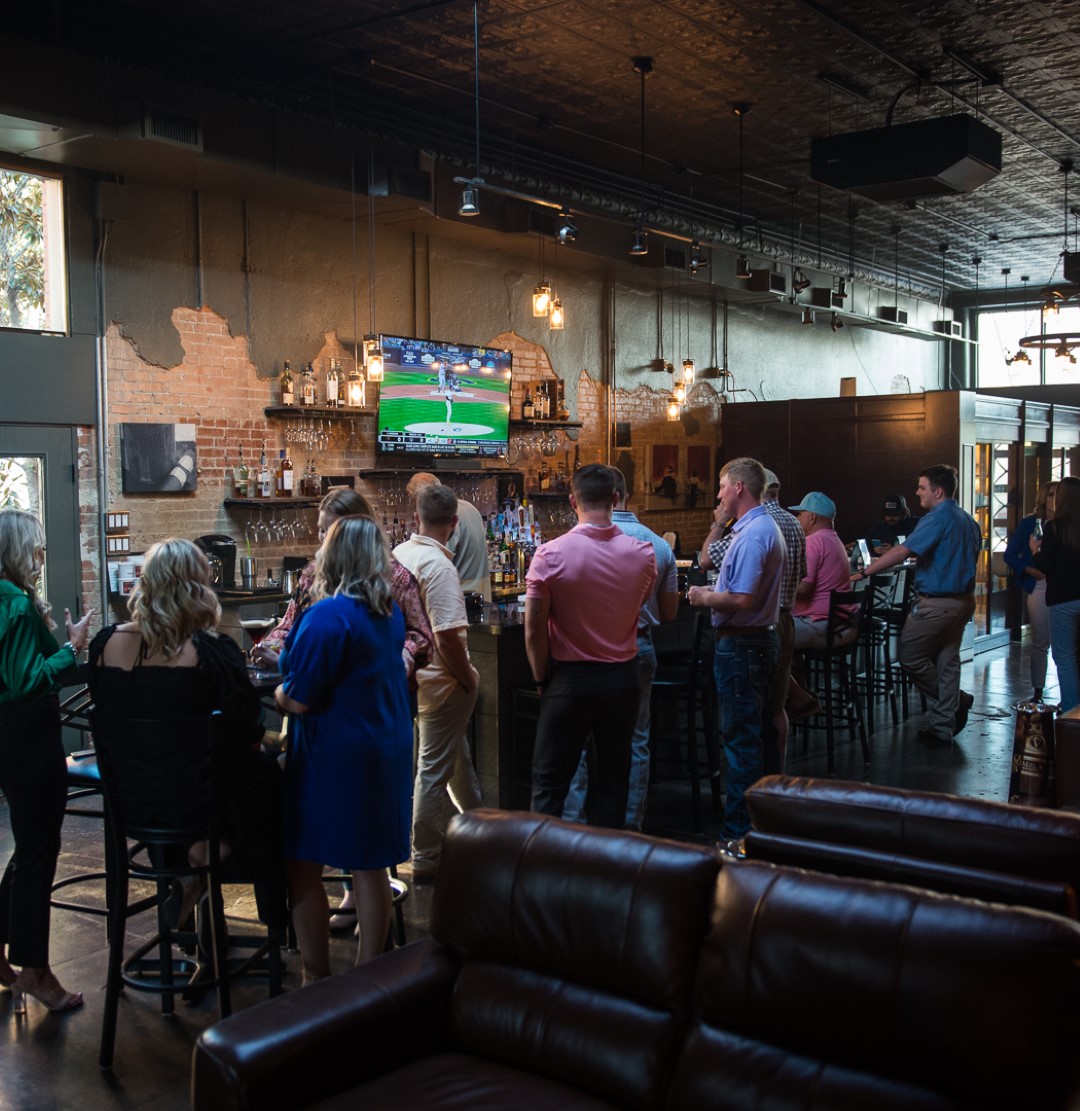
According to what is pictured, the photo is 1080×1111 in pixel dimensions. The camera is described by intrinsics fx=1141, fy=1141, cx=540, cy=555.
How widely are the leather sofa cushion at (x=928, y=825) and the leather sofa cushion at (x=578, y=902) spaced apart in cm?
35

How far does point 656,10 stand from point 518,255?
11.8ft

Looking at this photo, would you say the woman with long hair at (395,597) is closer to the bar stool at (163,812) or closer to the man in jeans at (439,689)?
the man in jeans at (439,689)

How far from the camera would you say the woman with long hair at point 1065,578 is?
24.5ft

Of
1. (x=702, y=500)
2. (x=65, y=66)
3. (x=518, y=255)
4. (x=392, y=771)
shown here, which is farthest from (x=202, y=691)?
(x=702, y=500)

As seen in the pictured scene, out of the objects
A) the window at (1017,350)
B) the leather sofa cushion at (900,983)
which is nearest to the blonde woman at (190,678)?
the leather sofa cushion at (900,983)

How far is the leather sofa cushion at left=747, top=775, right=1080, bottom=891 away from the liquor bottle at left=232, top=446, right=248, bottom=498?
18.6ft

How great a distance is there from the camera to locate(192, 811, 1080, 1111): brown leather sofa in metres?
1.94

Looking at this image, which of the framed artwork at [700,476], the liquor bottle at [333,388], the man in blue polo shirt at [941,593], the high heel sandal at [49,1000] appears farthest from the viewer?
the framed artwork at [700,476]

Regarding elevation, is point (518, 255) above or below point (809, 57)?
below

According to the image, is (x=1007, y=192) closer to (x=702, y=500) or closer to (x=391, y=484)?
(x=702, y=500)

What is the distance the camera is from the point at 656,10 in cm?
669

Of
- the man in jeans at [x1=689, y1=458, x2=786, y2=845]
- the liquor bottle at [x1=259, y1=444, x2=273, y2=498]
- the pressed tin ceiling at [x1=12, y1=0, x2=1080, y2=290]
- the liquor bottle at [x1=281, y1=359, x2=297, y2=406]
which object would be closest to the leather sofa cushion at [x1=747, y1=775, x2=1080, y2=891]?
the man in jeans at [x1=689, y1=458, x2=786, y2=845]

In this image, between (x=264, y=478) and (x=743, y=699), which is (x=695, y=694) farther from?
(x=264, y=478)

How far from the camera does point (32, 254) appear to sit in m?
6.71
